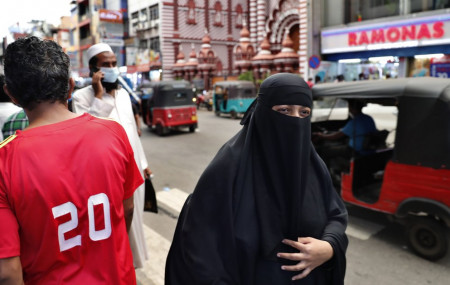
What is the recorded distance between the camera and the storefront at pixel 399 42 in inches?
645

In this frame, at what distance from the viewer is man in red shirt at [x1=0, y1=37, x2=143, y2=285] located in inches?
53.7

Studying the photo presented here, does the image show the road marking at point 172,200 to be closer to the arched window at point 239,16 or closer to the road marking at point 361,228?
the road marking at point 361,228

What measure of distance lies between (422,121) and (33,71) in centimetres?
393

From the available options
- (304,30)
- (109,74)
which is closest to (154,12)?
(304,30)

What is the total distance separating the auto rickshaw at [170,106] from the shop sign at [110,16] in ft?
91.9

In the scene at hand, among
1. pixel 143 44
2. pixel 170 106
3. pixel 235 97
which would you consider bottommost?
pixel 170 106

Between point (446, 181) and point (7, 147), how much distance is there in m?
4.12

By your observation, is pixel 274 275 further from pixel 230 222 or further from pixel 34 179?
pixel 34 179

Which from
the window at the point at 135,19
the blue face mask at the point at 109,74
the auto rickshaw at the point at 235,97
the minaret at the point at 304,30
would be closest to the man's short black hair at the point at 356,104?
the blue face mask at the point at 109,74

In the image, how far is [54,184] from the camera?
55.6 inches

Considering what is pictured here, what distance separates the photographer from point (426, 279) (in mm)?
3770

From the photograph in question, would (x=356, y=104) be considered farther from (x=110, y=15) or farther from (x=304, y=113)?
(x=110, y=15)

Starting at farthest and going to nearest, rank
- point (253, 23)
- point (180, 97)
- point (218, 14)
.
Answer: point (218, 14) → point (253, 23) → point (180, 97)

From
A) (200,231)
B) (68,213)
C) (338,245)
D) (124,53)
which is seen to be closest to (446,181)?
(338,245)
